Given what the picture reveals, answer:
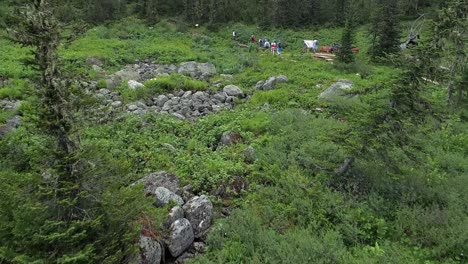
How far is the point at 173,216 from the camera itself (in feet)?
29.0

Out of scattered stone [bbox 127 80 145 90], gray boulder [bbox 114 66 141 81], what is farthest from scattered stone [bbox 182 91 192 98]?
gray boulder [bbox 114 66 141 81]

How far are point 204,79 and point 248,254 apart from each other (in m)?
17.5

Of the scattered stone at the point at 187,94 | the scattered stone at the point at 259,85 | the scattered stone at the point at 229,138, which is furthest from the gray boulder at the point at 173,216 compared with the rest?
the scattered stone at the point at 259,85

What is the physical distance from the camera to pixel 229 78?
24297 millimetres

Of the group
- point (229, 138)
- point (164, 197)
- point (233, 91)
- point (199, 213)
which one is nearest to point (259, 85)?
point (233, 91)

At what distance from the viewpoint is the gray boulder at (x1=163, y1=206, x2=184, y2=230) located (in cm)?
861

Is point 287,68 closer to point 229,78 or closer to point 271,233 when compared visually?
point 229,78

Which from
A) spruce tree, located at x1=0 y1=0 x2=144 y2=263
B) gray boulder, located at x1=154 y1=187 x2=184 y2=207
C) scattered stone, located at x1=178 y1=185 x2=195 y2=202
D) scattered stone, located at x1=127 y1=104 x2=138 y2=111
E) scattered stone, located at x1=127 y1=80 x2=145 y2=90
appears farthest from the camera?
scattered stone, located at x1=127 y1=80 x2=145 y2=90

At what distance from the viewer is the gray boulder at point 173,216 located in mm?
8611

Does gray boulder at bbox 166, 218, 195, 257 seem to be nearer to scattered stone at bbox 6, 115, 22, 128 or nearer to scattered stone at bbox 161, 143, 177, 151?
scattered stone at bbox 161, 143, 177, 151

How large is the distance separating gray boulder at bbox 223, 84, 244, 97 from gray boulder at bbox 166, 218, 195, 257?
12598 mm

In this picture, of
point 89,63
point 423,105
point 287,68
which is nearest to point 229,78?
point 287,68

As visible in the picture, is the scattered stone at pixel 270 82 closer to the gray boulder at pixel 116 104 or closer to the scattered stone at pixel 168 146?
the gray boulder at pixel 116 104

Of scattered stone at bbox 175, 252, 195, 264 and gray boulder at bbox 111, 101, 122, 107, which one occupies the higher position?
gray boulder at bbox 111, 101, 122, 107
